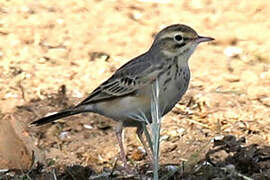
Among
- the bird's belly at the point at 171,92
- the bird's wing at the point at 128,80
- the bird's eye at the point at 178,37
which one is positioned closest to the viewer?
the bird's belly at the point at 171,92

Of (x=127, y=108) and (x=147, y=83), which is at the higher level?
(x=147, y=83)

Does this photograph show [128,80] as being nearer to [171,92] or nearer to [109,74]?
[171,92]

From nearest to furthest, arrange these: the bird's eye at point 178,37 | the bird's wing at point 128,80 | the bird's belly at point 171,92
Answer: the bird's belly at point 171,92, the bird's wing at point 128,80, the bird's eye at point 178,37

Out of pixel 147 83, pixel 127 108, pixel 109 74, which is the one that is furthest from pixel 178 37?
pixel 109 74

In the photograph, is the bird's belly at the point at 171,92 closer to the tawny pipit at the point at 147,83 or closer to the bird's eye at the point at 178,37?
the tawny pipit at the point at 147,83

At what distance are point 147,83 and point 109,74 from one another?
7.18 ft

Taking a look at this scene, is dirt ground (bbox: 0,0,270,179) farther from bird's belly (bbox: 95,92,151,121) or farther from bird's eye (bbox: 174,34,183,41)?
bird's eye (bbox: 174,34,183,41)

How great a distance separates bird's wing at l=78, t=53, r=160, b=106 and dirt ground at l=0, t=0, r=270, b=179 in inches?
22.9

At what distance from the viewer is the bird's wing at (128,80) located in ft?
20.5

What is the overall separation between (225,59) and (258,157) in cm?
272

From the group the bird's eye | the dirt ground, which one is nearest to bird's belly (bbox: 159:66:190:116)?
the bird's eye

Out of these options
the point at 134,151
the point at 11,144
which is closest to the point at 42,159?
the point at 11,144

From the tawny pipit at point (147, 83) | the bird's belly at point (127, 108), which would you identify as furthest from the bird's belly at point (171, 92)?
the bird's belly at point (127, 108)

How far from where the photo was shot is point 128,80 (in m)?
6.36
